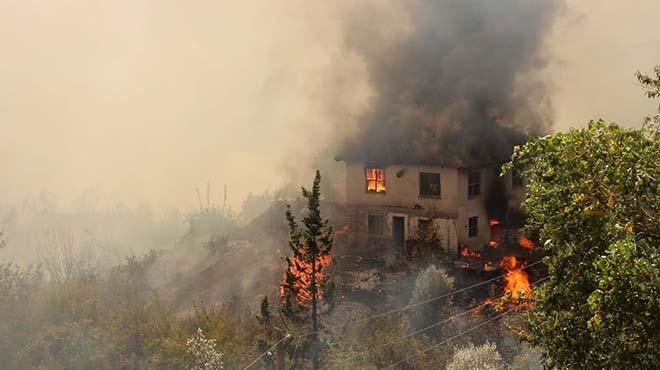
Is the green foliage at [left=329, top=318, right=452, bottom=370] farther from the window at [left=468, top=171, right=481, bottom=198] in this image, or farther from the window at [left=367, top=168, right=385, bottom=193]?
the window at [left=367, top=168, right=385, bottom=193]

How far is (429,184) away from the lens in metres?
29.7

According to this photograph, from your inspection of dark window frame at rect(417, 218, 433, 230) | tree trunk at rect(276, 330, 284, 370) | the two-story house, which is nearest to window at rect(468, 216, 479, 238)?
the two-story house

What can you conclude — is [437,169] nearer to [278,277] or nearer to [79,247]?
→ [278,277]

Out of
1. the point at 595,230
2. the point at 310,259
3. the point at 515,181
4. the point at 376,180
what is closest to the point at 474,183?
the point at 515,181

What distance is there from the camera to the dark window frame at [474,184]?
97.0ft

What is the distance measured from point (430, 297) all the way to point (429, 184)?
7.62 metres

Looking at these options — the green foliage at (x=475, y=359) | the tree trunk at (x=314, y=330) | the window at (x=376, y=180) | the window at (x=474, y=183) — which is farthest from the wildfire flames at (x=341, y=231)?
the green foliage at (x=475, y=359)

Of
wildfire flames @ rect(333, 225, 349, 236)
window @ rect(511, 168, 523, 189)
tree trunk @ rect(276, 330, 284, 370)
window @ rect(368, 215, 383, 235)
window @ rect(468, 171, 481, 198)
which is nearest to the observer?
tree trunk @ rect(276, 330, 284, 370)

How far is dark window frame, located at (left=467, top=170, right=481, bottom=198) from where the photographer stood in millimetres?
29578

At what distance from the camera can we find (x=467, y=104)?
3206 cm

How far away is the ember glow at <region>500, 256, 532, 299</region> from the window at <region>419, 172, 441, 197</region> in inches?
198

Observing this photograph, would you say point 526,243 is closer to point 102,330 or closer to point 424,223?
point 424,223

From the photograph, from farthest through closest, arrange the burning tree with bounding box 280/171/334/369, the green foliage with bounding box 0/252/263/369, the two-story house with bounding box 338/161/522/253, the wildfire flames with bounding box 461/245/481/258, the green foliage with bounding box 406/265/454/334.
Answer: the wildfire flames with bounding box 461/245/481/258, the two-story house with bounding box 338/161/522/253, the green foliage with bounding box 406/265/454/334, the green foliage with bounding box 0/252/263/369, the burning tree with bounding box 280/171/334/369

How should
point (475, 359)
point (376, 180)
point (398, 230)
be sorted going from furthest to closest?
point (376, 180)
point (398, 230)
point (475, 359)
